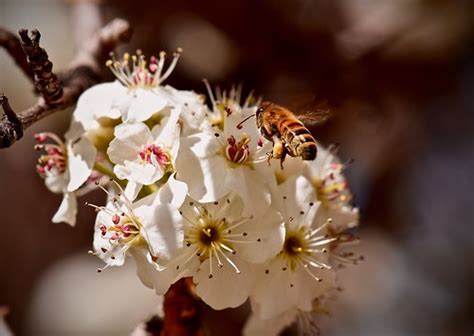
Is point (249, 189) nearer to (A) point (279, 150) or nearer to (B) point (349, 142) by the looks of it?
(A) point (279, 150)

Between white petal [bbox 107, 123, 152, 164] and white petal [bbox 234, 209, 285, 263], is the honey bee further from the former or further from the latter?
white petal [bbox 107, 123, 152, 164]

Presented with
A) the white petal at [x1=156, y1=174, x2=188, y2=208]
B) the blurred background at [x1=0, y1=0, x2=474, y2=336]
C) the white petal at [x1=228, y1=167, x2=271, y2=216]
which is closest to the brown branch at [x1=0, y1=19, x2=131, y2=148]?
the white petal at [x1=156, y1=174, x2=188, y2=208]

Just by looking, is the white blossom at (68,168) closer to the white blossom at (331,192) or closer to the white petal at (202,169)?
the white petal at (202,169)

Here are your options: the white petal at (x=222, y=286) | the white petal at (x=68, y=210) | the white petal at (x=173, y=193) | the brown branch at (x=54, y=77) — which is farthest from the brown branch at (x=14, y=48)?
the white petal at (x=222, y=286)

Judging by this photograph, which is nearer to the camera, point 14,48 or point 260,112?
point 260,112

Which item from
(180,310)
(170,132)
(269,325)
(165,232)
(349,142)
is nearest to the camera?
(165,232)

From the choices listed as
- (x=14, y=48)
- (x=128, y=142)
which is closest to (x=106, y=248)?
(x=128, y=142)

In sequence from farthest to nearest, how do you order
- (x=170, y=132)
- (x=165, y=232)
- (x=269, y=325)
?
(x=269, y=325)
(x=170, y=132)
(x=165, y=232)
